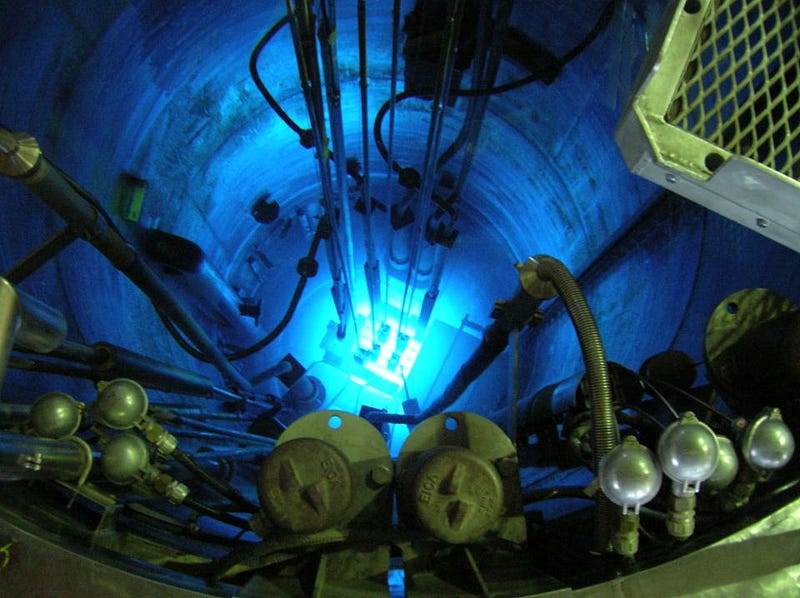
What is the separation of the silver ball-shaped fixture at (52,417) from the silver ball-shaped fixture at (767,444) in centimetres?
177

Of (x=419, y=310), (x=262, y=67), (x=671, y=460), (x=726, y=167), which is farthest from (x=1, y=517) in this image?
(x=419, y=310)

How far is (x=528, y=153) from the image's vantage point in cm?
417

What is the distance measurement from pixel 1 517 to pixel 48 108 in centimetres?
207

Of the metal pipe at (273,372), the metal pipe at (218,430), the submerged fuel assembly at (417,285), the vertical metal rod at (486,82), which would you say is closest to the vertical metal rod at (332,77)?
the submerged fuel assembly at (417,285)

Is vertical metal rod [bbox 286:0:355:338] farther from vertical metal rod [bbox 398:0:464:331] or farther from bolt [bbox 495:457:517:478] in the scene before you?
bolt [bbox 495:457:517:478]

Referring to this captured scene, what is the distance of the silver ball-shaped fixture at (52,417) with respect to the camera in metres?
1.47

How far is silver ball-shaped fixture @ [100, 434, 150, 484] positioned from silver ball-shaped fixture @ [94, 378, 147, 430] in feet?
0.15

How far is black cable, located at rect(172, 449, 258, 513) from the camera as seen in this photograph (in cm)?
172

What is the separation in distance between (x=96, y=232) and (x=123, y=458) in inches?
54.7

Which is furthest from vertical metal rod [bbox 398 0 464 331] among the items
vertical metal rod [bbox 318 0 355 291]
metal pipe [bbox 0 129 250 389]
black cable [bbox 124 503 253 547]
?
black cable [bbox 124 503 253 547]

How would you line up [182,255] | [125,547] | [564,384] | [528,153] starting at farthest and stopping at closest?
1. [528,153]
2. [182,255]
3. [564,384]
4. [125,547]

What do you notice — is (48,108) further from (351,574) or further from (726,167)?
(726,167)

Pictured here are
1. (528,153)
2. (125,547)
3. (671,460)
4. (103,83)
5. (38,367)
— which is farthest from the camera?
(528,153)

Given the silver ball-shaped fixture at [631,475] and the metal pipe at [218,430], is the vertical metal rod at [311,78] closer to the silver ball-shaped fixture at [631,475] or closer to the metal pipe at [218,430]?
the metal pipe at [218,430]
